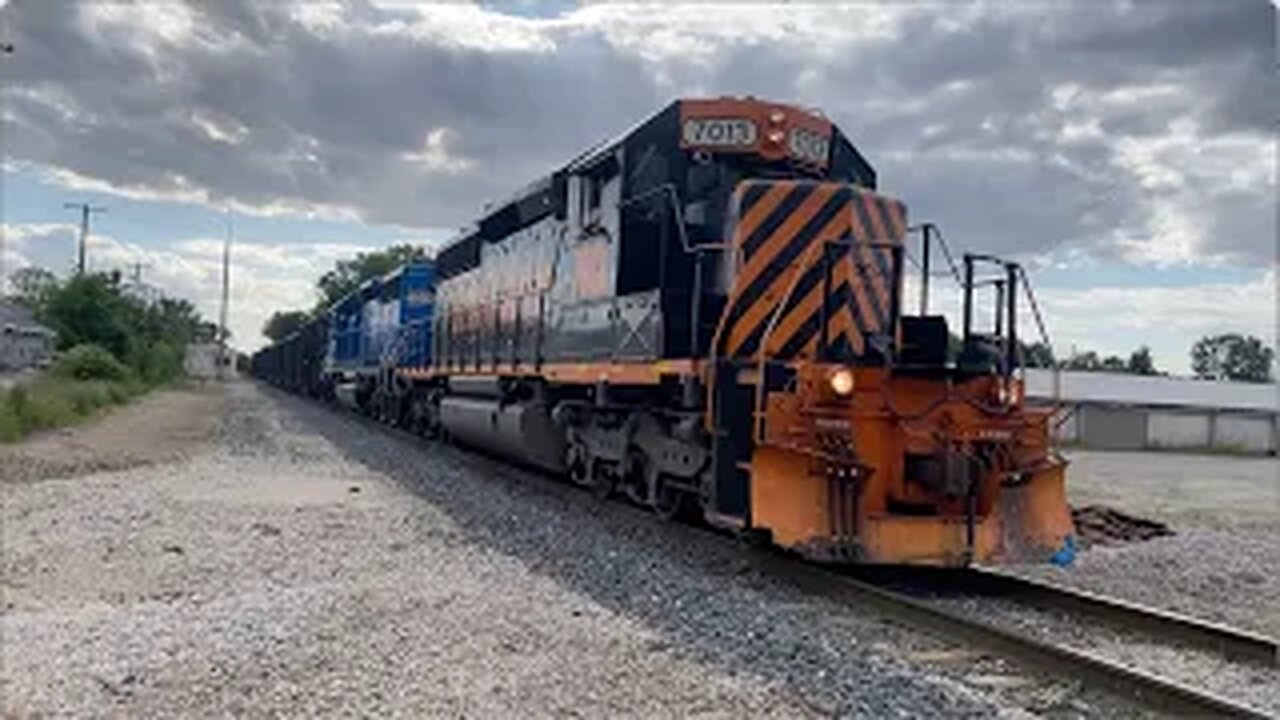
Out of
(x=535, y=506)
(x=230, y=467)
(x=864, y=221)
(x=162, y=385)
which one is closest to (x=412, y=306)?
→ (x=230, y=467)

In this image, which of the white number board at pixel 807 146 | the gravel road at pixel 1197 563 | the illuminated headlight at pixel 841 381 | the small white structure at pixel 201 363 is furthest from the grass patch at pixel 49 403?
the small white structure at pixel 201 363

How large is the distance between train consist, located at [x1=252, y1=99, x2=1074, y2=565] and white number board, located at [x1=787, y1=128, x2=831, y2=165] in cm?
Result: 2

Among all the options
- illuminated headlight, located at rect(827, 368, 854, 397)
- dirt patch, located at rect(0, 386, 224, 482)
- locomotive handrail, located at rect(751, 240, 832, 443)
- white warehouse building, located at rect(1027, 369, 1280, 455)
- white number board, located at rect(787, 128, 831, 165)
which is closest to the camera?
illuminated headlight, located at rect(827, 368, 854, 397)

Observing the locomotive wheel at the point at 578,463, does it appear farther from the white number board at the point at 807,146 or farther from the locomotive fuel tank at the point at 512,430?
the white number board at the point at 807,146

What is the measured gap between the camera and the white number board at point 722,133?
33.8 ft

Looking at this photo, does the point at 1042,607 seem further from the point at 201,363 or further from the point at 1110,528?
the point at 201,363

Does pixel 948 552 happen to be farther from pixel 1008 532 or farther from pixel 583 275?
pixel 583 275

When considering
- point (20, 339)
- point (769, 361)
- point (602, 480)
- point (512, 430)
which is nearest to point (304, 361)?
point (20, 339)

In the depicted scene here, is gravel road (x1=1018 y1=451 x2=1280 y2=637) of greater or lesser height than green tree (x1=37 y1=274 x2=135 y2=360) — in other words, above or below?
below

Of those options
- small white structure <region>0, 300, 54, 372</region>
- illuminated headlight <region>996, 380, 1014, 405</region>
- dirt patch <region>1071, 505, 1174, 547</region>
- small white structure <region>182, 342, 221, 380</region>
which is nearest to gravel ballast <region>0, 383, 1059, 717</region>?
illuminated headlight <region>996, 380, 1014, 405</region>

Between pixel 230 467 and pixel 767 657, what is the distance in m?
11.9

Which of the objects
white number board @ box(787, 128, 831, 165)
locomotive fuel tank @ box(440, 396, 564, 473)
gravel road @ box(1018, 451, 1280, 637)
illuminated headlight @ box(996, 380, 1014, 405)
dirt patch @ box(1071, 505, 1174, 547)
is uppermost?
white number board @ box(787, 128, 831, 165)

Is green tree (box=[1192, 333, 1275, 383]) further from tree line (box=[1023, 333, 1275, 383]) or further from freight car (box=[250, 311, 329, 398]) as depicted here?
freight car (box=[250, 311, 329, 398])

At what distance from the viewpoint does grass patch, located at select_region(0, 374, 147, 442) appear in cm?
2027
